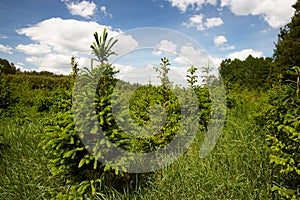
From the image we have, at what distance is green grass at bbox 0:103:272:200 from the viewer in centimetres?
Result: 279

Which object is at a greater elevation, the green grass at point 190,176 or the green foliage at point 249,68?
the green foliage at point 249,68

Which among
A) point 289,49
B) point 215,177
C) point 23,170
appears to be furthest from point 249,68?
point 23,170

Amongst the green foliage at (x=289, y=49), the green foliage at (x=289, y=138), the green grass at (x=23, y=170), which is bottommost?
the green grass at (x=23, y=170)

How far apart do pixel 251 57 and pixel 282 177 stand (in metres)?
48.9

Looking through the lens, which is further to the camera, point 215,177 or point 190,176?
point 190,176

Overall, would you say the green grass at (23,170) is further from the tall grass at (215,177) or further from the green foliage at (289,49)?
the green foliage at (289,49)

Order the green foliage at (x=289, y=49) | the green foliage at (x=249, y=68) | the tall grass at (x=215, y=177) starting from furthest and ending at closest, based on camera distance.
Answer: the green foliage at (x=249, y=68)
the green foliage at (x=289, y=49)
the tall grass at (x=215, y=177)

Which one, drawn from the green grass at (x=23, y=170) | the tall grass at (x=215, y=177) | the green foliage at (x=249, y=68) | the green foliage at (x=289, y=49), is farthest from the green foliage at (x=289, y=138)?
the green foliage at (x=249, y=68)

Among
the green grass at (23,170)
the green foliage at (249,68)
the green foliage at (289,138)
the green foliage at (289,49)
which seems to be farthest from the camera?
the green foliage at (249,68)

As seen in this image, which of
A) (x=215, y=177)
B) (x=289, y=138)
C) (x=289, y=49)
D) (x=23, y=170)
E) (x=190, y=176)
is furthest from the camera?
(x=289, y=49)

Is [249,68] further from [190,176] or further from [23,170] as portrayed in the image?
[23,170]

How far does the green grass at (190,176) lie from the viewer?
2787mm

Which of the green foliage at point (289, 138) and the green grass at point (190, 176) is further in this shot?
the green grass at point (190, 176)

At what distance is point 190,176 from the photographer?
10.2ft
